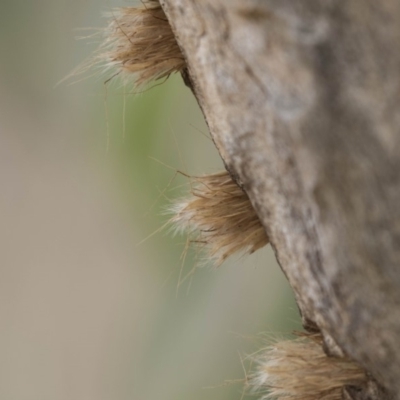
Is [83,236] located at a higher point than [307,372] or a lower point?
higher

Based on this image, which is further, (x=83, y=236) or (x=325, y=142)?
(x=83, y=236)

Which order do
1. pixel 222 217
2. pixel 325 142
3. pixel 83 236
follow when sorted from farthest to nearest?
pixel 83 236, pixel 222 217, pixel 325 142

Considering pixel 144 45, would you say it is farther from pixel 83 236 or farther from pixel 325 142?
pixel 83 236

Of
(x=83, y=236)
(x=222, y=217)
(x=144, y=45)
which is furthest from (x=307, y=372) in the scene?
(x=83, y=236)

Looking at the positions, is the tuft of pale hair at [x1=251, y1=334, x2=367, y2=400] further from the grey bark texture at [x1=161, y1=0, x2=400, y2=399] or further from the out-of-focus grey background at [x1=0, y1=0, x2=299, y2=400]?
the out-of-focus grey background at [x1=0, y1=0, x2=299, y2=400]

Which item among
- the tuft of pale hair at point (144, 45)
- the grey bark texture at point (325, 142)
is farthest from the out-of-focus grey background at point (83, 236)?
the grey bark texture at point (325, 142)

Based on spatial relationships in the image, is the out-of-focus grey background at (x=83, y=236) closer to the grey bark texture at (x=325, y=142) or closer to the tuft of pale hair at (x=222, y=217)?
the tuft of pale hair at (x=222, y=217)

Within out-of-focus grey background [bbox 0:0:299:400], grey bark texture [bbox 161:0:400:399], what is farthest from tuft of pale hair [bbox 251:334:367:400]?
out-of-focus grey background [bbox 0:0:299:400]
